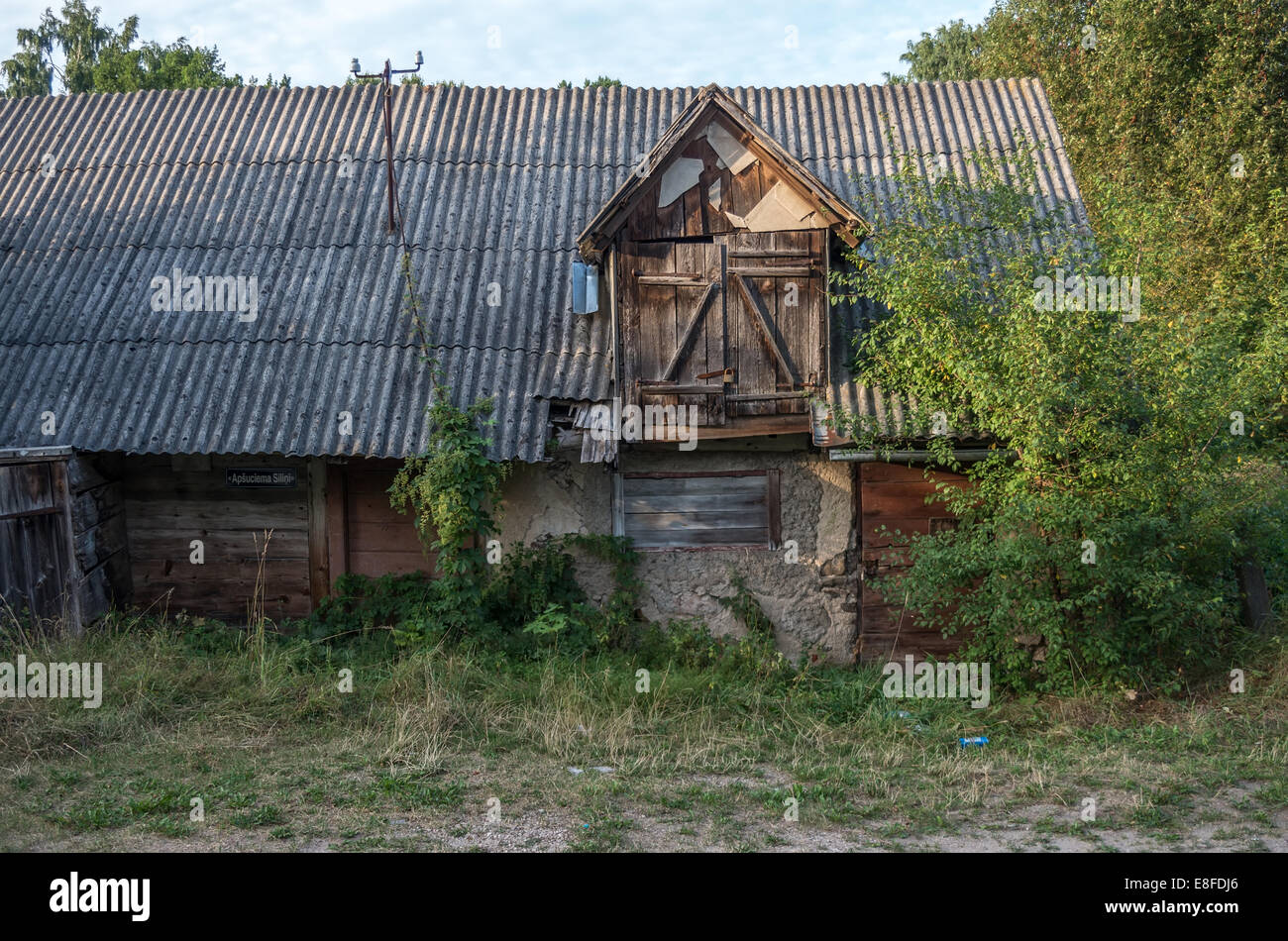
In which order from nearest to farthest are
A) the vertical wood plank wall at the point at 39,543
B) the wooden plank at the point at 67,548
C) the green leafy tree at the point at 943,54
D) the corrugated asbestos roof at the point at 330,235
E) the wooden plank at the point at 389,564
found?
1. the vertical wood plank wall at the point at 39,543
2. the wooden plank at the point at 67,548
3. the corrugated asbestos roof at the point at 330,235
4. the wooden plank at the point at 389,564
5. the green leafy tree at the point at 943,54

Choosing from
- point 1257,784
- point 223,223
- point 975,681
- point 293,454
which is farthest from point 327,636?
point 1257,784

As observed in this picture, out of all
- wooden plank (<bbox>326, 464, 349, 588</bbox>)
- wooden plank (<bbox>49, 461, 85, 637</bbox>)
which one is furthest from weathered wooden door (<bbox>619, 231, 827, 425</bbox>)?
wooden plank (<bbox>49, 461, 85, 637</bbox>)

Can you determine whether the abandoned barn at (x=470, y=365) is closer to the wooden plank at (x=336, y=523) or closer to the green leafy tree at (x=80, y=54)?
the wooden plank at (x=336, y=523)

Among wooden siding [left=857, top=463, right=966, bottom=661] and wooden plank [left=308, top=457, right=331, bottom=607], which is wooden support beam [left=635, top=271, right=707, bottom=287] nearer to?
wooden siding [left=857, top=463, right=966, bottom=661]

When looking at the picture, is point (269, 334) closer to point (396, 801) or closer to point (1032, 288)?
point (396, 801)

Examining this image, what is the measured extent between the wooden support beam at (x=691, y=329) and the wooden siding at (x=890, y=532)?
2101mm

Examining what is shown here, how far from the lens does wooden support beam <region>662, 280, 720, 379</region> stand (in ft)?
32.0

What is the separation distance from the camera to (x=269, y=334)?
10695 mm

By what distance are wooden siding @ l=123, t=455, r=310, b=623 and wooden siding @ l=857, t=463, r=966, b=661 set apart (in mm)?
5767

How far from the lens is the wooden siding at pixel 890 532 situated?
9.83m

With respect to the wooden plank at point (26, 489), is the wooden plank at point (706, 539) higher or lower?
lower

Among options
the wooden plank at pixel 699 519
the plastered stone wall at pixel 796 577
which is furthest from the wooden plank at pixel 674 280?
the wooden plank at pixel 699 519

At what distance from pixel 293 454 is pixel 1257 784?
8395mm

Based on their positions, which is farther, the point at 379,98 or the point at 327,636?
the point at 379,98
